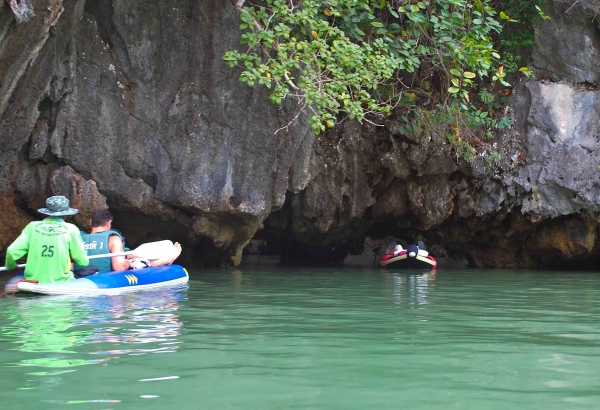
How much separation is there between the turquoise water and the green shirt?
351 mm

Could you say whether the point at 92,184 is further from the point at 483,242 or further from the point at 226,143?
the point at 483,242

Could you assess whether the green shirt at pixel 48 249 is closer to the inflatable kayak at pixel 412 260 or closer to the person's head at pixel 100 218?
the person's head at pixel 100 218

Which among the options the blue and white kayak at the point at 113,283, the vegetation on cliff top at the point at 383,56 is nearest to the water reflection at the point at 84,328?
the blue and white kayak at the point at 113,283

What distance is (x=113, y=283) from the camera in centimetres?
787

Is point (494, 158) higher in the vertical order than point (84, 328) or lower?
higher

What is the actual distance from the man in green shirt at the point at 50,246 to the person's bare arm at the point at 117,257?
902 mm

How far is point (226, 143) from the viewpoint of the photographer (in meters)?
12.3

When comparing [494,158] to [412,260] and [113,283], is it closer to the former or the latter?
[412,260]

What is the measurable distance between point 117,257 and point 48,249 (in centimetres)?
127

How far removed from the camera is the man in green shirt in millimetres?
7199

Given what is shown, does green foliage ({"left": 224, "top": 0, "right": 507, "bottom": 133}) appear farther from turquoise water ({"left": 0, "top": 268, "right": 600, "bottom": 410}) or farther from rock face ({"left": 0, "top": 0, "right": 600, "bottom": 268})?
turquoise water ({"left": 0, "top": 268, "right": 600, "bottom": 410})

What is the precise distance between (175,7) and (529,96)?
7991 mm

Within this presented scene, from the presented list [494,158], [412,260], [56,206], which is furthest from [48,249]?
[494,158]

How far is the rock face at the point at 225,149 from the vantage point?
11.1 metres
